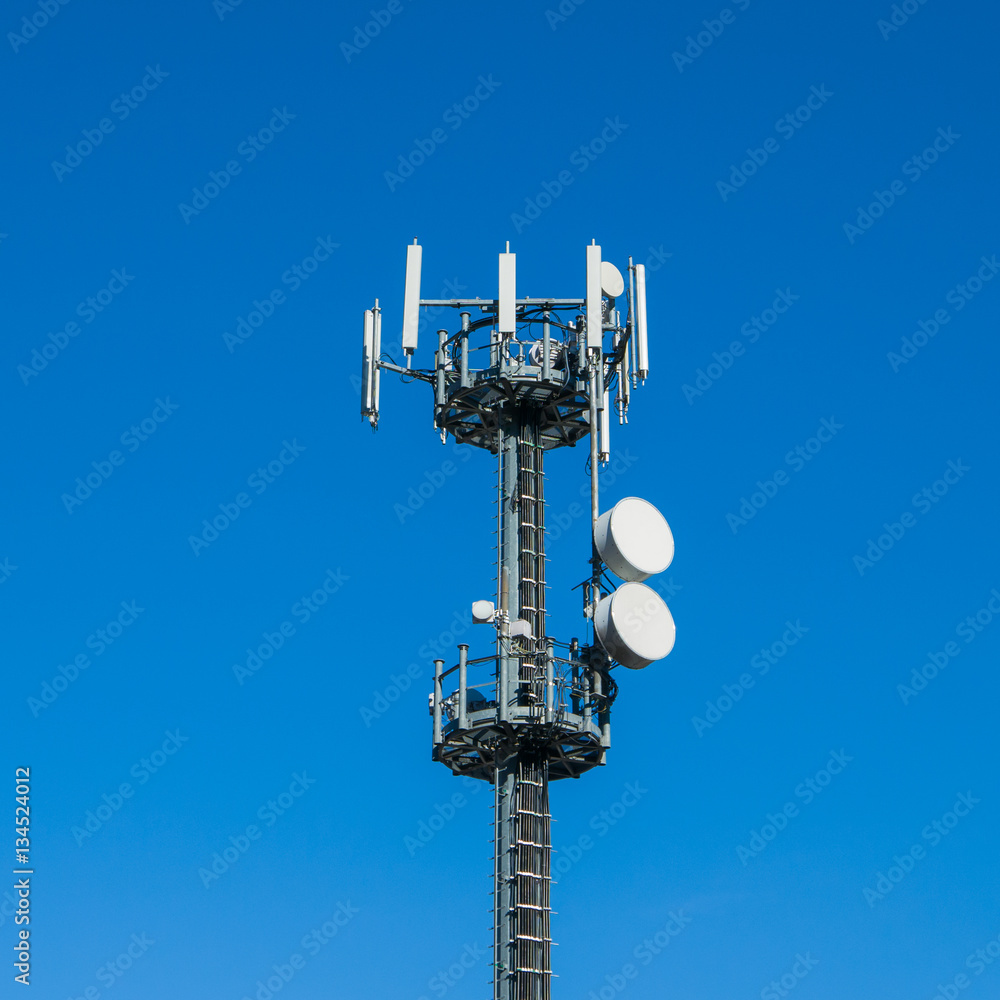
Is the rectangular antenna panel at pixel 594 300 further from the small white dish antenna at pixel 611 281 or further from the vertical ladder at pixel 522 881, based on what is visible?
the vertical ladder at pixel 522 881

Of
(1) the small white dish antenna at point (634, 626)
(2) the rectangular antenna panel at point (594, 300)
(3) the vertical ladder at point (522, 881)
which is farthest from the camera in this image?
(2) the rectangular antenna panel at point (594, 300)

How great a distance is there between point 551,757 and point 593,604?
12.2 feet

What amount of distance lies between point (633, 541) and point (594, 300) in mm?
6379

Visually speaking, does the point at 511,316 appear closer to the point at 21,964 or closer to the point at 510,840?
the point at 510,840

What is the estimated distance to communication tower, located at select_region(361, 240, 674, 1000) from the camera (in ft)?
140

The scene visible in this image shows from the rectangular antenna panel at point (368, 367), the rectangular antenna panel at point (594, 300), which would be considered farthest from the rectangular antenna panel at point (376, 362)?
the rectangular antenna panel at point (594, 300)

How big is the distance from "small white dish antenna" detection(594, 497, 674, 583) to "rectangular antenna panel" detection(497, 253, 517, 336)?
17.2 ft

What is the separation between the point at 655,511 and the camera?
45.4m

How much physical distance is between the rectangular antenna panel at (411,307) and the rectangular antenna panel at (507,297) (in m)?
2.14

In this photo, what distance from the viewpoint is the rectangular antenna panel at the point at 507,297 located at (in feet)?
152

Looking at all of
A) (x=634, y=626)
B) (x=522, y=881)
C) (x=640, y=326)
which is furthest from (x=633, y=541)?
(x=522, y=881)

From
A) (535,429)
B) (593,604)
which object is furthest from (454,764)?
(535,429)

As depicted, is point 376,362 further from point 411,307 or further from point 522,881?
point 522,881

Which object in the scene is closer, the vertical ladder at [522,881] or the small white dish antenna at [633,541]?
the vertical ladder at [522,881]
